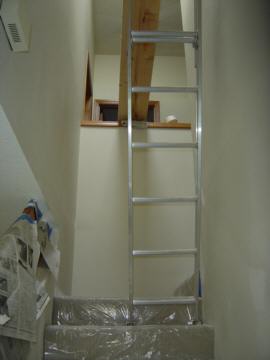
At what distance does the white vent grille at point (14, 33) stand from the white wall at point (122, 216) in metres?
1.81

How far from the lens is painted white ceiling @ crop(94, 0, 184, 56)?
3.51m

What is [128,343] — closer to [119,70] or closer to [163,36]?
[163,36]

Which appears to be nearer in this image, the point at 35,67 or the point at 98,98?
the point at 35,67

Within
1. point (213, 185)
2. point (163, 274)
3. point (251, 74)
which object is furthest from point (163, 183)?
point (251, 74)

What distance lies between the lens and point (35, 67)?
1.19m

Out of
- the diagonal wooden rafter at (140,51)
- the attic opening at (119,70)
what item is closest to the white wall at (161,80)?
the attic opening at (119,70)

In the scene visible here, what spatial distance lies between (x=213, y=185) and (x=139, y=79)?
1096 mm

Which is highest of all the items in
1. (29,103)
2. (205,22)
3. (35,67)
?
(205,22)

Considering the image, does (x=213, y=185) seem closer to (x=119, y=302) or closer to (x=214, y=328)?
(x=214, y=328)

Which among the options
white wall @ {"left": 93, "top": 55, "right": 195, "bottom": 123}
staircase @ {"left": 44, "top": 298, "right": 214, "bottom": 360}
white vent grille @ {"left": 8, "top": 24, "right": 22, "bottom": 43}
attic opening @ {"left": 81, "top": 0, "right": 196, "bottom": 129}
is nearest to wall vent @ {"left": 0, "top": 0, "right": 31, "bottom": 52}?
white vent grille @ {"left": 8, "top": 24, "right": 22, "bottom": 43}

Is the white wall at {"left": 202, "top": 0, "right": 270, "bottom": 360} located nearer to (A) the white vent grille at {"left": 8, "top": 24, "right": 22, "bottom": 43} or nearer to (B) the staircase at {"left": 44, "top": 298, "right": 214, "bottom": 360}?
(B) the staircase at {"left": 44, "top": 298, "right": 214, "bottom": 360}

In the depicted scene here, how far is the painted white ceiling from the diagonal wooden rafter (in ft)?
5.40

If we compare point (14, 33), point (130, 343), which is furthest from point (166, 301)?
point (14, 33)

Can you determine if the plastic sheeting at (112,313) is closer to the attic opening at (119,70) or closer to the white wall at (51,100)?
the white wall at (51,100)
